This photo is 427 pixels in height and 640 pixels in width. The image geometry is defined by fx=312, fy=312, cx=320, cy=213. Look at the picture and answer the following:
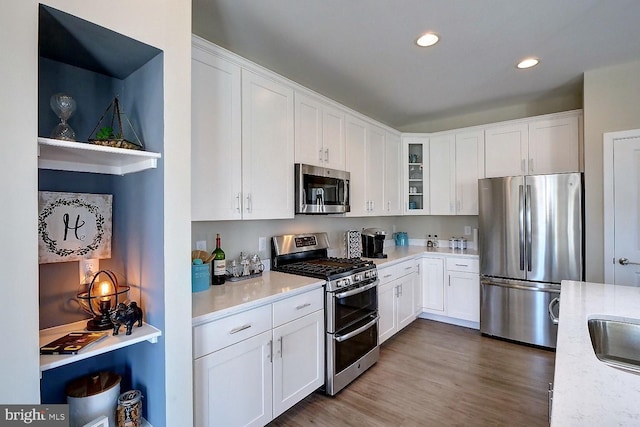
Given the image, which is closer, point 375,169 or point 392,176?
point 375,169

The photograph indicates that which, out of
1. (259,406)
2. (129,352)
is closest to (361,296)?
(259,406)

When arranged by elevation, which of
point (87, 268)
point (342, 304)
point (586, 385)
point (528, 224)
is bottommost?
point (342, 304)

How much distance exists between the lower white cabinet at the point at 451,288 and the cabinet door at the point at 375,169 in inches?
39.4

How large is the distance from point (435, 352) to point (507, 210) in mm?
1671

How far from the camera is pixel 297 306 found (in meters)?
2.09

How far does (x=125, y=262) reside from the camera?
5.15ft

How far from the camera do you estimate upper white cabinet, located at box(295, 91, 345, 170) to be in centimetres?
264

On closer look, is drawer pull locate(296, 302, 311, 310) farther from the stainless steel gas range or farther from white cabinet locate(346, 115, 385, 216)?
white cabinet locate(346, 115, 385, 216)

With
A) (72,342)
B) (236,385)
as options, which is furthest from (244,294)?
(72,342)

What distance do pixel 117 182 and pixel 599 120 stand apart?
153 inches

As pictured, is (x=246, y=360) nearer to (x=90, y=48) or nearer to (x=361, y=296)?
(x=361, y=296)

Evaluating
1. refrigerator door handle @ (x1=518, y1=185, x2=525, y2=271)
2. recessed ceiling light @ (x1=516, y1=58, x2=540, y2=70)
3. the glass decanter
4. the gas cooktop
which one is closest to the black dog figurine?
the glass decanter

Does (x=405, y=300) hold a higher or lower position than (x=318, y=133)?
lower

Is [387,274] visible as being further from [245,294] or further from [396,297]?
[245,294]
